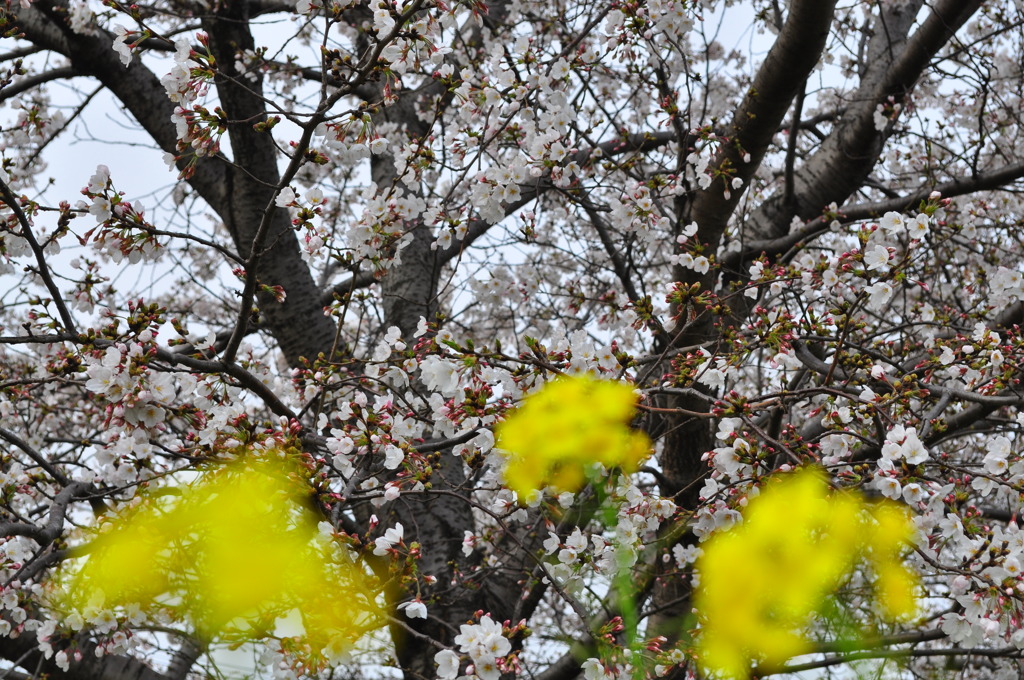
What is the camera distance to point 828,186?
4.23m

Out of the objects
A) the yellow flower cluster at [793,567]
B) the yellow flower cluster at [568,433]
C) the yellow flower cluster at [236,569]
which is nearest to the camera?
the yellow flower cluster at [236,569]

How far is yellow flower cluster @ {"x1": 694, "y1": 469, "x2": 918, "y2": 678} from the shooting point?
1.28 m

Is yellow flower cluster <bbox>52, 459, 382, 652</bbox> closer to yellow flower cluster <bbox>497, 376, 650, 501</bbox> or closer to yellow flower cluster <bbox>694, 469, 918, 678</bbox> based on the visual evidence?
yellow flower cluster <bbox>497, 376, 650, 501</bbox>

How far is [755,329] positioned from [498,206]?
118 centimetres

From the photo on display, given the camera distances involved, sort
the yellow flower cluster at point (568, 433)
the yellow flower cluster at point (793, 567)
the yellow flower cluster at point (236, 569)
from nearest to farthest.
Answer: the yellow flower cluster at point (236, 569), the yellow flower cluster at point (793, 567), the yellow flower cluster at point (568, 433)

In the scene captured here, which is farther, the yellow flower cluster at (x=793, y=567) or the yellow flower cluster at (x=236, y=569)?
the yellow flower cluster at (x=793, y=567)

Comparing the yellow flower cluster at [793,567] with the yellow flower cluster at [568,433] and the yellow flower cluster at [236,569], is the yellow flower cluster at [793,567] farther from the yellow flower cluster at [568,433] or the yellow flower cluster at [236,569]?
the yellow flower cluster at [236,569]

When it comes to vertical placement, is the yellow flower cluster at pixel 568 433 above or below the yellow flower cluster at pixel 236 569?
above

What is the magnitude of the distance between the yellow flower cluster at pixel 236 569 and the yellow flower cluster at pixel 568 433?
0.52 m

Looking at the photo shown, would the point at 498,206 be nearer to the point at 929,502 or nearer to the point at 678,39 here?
the point at 678,39

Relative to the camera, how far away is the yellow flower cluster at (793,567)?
1.28m

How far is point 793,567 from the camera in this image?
1273mm

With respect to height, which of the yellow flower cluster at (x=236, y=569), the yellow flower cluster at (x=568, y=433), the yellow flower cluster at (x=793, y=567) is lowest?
the yellow flower cluster at (x=236, y=569)

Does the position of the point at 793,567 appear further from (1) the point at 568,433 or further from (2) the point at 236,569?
(2) the point at 236,569
